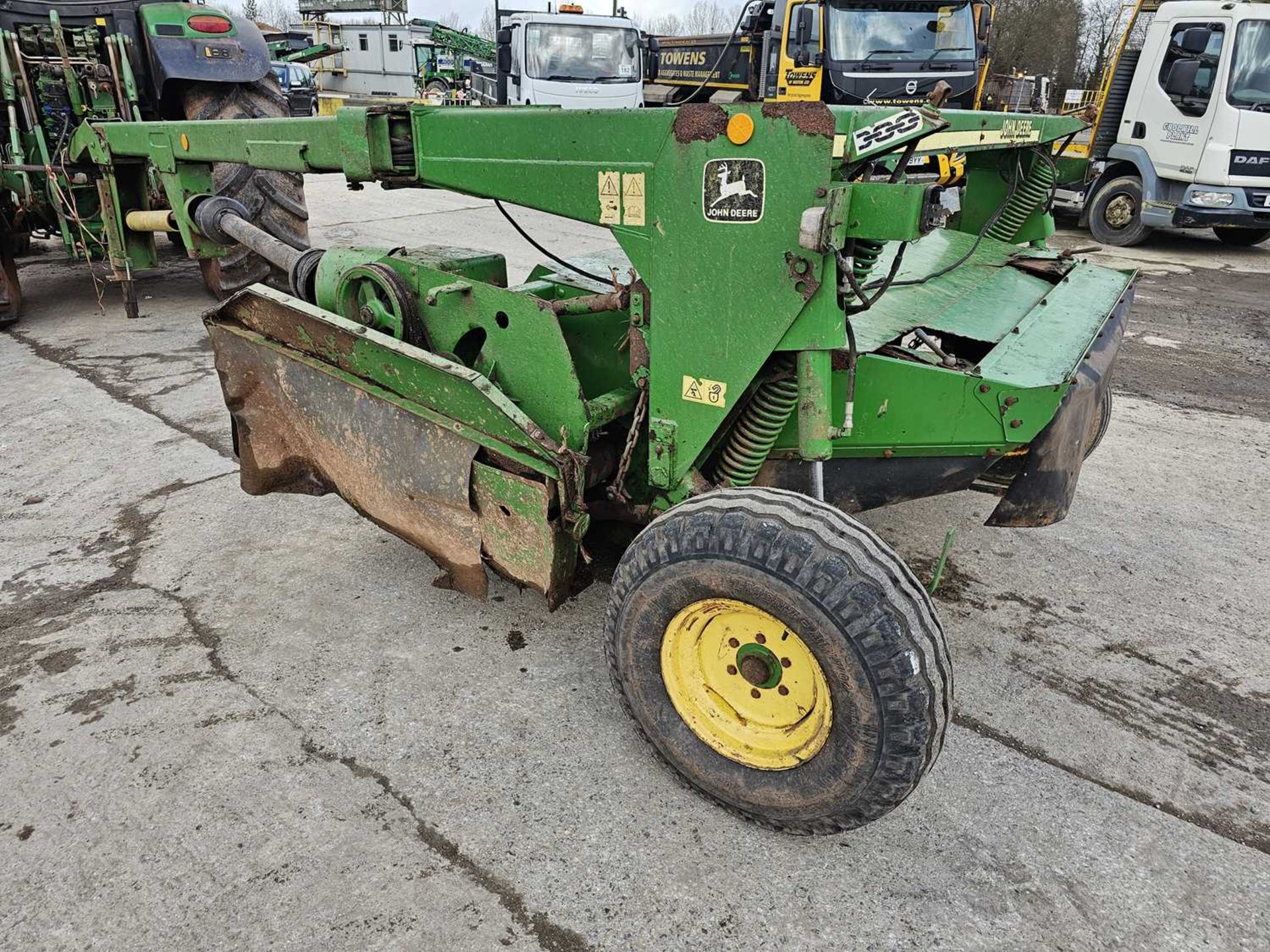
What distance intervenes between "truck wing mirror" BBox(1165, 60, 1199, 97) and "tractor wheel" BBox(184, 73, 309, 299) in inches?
338

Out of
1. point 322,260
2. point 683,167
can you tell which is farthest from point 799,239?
point 322,260

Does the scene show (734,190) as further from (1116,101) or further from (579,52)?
(579,52)

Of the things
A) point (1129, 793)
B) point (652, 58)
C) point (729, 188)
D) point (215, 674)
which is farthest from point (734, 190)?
point (652, 58)

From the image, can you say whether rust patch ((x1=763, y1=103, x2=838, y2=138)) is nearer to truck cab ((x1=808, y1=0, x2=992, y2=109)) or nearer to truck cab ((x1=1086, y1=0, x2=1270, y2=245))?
truck cab ((x1=808, y1=0, x2=992, y2=109))

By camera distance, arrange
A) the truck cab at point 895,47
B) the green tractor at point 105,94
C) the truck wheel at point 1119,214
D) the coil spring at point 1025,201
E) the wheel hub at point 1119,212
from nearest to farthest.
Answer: the coil spring at point 1025,201
the green tractor at point 105,94
the truck cab at point 895,47
the truck wheel at point 1119,214
the wheel hub at point 1119,212

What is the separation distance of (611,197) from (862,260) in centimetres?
66

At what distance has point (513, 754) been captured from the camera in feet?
7.79

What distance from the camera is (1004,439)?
269 centimetres

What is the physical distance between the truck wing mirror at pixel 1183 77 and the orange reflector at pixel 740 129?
364 inches

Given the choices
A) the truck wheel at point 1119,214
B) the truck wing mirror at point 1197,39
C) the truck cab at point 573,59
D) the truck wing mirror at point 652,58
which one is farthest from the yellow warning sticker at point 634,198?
the truck wing mirror at point 652,58

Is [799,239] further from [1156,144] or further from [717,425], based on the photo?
[1156,144]

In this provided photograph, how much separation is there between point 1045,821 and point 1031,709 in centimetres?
47

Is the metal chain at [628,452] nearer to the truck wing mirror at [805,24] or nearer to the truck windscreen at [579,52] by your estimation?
the truck wing mirror at [805,24]

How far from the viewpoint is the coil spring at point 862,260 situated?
208cm
